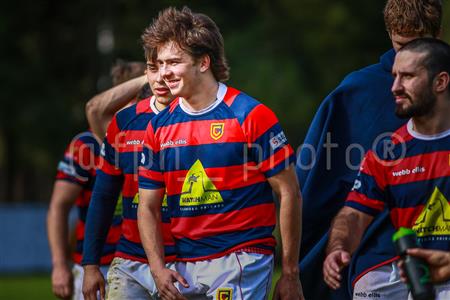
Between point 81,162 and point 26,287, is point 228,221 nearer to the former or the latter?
point 81,162

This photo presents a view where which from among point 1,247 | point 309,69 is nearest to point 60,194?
point 1,247

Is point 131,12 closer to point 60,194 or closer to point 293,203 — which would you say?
point 60,194

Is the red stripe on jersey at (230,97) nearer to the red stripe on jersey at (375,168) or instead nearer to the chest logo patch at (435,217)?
the red stripe on jersey at (375,168)

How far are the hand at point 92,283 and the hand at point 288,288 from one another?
1352 millimetres

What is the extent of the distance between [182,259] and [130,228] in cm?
88

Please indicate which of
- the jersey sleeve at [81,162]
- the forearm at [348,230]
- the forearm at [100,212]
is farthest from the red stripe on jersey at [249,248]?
the jersey sleeve at [81,162]

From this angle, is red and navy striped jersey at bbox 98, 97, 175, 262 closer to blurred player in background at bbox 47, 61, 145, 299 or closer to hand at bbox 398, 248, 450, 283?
blurred player in background at bbox 47, 61, 145, 299

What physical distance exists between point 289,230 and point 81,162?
9.86 ft

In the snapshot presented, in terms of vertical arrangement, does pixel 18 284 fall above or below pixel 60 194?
below

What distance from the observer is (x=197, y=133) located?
5.78 metres

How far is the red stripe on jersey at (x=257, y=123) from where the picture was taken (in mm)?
5660

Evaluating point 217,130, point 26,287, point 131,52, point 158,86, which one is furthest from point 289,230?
point 131,52

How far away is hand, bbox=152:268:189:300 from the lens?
566 centimetres

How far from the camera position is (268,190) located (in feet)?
19.0
